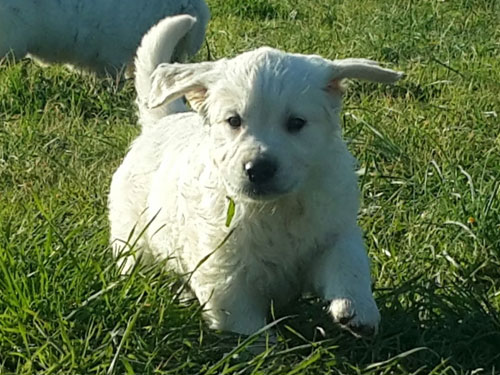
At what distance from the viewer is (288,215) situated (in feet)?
13.1

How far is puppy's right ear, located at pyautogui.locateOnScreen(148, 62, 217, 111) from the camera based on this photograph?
159 inches

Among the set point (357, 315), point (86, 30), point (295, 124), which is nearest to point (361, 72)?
point (295, 124)

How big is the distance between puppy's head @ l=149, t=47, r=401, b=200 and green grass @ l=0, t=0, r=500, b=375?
0.55m

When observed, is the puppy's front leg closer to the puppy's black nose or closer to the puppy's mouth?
the puppy's mouth

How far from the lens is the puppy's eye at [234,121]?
3812 mm

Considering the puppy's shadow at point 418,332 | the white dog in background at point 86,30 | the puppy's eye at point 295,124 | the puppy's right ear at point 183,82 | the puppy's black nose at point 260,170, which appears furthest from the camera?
the white dog in background at point 86,30

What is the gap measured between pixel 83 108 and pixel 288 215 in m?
3.43

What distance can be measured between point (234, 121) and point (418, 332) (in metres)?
1.02

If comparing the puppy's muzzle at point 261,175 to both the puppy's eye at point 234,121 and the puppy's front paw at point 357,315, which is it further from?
the puppy's front paw at point 357,315

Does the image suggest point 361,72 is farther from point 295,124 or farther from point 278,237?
point 278,237

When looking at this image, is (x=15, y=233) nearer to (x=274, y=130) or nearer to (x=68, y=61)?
(x=274, y=130)

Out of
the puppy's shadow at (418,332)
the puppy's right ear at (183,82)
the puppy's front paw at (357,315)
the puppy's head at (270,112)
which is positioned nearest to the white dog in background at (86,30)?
the puppy's right ear at (183,82)

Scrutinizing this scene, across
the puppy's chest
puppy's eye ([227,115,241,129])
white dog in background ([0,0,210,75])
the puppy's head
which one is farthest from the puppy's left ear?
white dog in background ([0,0,210,75])

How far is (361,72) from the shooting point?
399cm
